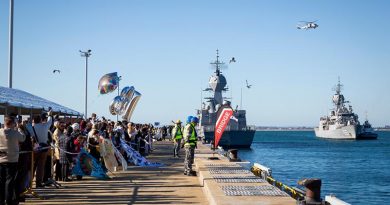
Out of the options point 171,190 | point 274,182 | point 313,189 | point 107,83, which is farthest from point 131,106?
point 313,189

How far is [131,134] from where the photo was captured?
2311 cm

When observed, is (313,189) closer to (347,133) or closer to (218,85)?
(218,85)

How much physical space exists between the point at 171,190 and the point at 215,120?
6561cm

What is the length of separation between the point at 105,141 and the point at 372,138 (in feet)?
497

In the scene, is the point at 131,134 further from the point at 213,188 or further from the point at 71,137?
the point at 213,188

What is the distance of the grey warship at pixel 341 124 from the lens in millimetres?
141625

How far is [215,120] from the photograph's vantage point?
7844cm

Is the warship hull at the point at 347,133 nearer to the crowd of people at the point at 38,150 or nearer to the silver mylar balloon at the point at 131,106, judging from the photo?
the silver mylar balloon at the point at 131,106

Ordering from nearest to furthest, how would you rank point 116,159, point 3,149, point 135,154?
point 3,149
point 116,159
point 135,154

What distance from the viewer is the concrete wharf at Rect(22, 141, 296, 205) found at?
10344 millimetres

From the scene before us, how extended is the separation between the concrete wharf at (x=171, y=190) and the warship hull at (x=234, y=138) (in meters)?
56.2

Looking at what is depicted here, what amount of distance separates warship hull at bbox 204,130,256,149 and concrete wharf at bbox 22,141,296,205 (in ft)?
184

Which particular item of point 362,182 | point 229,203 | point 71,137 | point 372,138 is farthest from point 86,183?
point 372,138

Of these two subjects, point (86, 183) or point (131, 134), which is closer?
point (86, 183)
